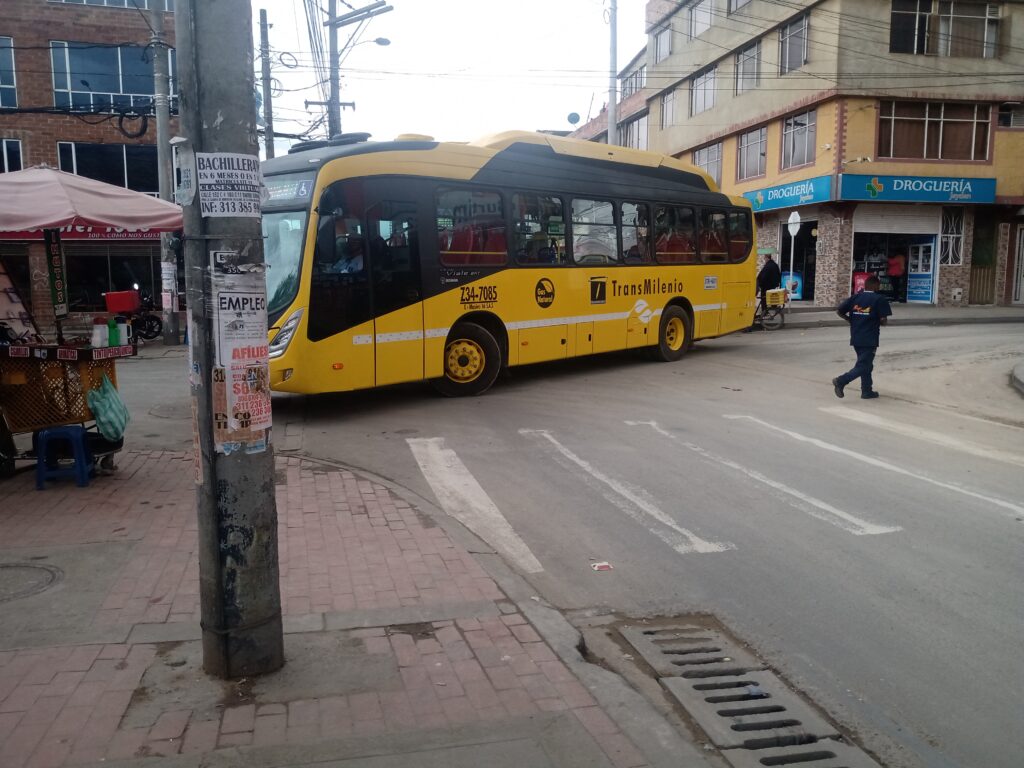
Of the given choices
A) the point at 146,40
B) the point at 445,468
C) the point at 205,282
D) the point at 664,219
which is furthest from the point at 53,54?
the point at 205,282

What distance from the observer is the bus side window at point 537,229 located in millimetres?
12445

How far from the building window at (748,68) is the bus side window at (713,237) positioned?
755 inches

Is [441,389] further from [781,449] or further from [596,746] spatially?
[596,746]

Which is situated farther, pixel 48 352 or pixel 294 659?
pixel 48 352

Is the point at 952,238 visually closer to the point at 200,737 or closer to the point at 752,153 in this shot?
the point at 752,153

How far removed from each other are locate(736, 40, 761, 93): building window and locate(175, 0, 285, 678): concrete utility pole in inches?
1308

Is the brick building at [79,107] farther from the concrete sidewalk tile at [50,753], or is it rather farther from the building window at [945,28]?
the concrete sidewalk tile at [50,753]

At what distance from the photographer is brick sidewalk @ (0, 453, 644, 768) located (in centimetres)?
339

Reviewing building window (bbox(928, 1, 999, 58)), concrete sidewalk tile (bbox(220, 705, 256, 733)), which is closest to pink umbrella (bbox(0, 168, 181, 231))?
concrete sidewalk tile (bbox(220, 705, 256, 733))

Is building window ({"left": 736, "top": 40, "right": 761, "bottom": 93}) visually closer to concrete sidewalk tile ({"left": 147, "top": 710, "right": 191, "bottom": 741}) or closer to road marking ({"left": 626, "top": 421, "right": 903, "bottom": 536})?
road marking ({"left": 626, "top": 421, "right": 903, "bottom": 536})

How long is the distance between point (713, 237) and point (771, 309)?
7.56m

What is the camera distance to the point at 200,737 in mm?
3330

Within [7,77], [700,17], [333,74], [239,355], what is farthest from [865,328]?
[700,17]

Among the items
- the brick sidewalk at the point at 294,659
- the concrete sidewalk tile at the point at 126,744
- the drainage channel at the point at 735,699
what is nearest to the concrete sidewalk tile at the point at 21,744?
the brick sidewalk at the point at 294,659
